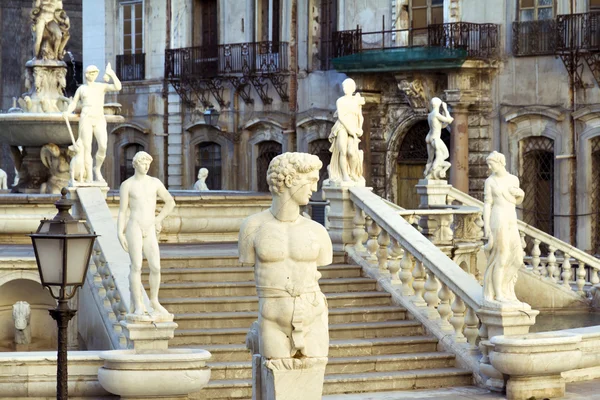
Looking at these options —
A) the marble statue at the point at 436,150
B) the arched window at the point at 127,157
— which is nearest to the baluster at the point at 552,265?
the marble statue at the point at 436,150

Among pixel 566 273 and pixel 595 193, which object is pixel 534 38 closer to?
pixel 595 193

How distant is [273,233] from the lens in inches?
401

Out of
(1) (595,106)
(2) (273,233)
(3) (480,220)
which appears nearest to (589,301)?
(3) (480,220)

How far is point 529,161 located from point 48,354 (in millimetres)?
17148

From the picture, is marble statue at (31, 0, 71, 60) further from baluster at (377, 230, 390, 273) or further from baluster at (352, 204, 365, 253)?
baluster at (377, 230, 390, 273)

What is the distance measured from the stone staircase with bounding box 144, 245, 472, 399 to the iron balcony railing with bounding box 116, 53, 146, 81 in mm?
21314

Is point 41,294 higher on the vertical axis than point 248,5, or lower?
lower

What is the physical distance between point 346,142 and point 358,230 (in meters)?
1.12

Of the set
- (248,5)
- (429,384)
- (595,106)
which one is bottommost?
(429,384)

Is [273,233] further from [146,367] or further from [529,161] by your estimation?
[529,161]

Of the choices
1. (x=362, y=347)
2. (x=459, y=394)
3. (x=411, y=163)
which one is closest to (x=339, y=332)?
(x=362, y=347)

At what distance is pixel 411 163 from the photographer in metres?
30.7

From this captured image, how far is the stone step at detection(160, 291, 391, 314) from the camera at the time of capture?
48.1 ft

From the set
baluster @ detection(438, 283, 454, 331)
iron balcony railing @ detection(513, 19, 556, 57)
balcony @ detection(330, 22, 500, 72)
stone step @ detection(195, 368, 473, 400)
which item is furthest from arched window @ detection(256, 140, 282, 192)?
stone step @ detection(195, 368, 473, 400)
